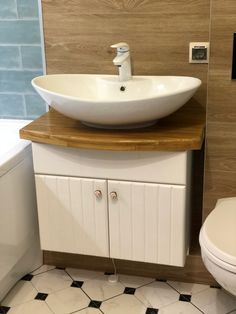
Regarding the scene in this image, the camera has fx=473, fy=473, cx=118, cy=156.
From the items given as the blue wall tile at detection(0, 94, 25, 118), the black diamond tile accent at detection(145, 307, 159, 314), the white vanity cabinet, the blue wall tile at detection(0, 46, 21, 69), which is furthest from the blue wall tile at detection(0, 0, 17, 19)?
the black diamond tile accent at detection(145, 307, 159, 314)

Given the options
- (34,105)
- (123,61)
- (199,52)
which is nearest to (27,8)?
(34,105)

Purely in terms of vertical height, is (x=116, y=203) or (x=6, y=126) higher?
(x=6, y=126)

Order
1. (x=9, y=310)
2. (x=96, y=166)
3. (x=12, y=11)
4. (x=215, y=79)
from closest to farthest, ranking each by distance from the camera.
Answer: (x=215, y=79) < (x=96, y=166) < (x=9, y=310) < (x=12, y=11)

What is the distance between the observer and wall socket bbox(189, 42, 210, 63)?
202 cm

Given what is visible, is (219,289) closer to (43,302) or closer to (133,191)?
(133,191)

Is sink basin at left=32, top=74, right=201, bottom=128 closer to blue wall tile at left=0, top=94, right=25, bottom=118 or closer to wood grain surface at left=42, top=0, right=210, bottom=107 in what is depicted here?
wood grain surface at left=42, top=0, right=210, bottom=107

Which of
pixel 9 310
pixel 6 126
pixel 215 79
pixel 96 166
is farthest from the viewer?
pixel 6 126

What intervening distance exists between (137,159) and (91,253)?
51 centimetres

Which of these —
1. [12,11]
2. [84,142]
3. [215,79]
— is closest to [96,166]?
[84,142]

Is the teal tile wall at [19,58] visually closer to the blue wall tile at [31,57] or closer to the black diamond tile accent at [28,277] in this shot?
the blue wall tile at [31,57]

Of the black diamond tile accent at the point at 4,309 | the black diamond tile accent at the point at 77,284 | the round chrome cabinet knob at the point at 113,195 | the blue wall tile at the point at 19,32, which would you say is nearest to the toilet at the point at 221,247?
the round chrome cabinet knob at the point at 113,195

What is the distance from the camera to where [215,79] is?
1795mm

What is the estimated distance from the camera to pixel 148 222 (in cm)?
194

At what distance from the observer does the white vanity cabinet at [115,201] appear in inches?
73.2
